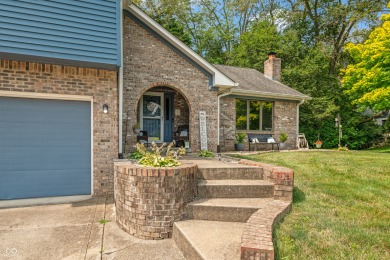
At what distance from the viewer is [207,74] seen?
8844mm

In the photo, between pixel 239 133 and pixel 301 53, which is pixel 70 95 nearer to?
pixel 239 133

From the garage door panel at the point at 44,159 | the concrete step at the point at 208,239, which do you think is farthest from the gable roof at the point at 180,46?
the concrete step at the point at 208,239

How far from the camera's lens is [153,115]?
386 inches

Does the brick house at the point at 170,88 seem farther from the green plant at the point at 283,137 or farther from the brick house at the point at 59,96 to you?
the green plant at the point at 283,137

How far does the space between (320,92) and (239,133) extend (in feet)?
33.8

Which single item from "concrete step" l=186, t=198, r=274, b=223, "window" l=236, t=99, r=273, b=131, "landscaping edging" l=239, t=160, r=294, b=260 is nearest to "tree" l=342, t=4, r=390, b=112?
"window" l=236, t=99, r=273, b=131

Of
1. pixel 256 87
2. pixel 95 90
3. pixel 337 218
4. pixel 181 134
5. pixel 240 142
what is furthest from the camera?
pixel 256 87

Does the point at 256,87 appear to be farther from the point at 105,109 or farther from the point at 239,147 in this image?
the point at 105,109

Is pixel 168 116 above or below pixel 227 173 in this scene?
above

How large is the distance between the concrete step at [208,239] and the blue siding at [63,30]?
153 inches

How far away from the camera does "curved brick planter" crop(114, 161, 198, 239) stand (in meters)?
3.50

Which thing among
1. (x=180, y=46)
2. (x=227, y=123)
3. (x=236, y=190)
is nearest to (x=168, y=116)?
(x=227, y=123)

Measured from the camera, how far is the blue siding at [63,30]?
485 cm

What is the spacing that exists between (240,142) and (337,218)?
798cm
